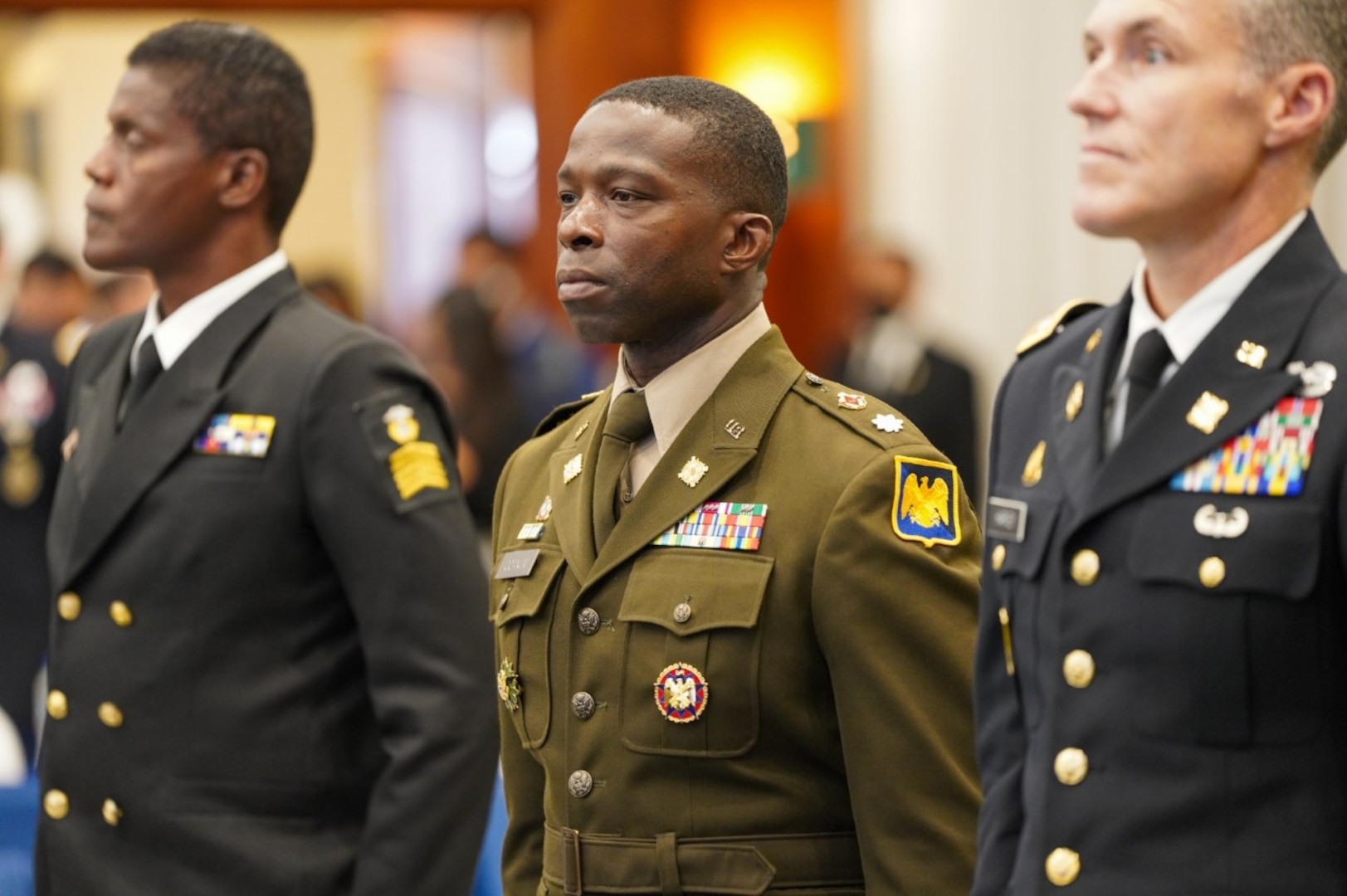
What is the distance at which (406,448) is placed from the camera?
2639mm

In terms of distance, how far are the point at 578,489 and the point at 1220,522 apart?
83 cm

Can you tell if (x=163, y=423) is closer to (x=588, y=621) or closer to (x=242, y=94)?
(x=242, y=94)

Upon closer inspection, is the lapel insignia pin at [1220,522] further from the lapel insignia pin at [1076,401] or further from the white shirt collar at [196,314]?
the white shirt collar at [196,314]

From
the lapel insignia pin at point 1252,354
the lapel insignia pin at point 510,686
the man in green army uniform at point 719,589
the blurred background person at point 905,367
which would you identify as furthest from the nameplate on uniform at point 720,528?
the blurred background person at point 905,367

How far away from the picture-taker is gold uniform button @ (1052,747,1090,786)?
179cm

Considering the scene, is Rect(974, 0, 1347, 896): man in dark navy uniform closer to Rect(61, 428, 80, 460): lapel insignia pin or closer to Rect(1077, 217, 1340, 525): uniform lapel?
Rect(1077, 217, 1340, 525): uniform lapel

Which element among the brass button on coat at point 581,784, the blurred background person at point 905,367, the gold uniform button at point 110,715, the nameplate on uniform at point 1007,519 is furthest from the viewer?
the blurred background person at point 905,367

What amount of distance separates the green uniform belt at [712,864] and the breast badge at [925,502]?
1.10 ft

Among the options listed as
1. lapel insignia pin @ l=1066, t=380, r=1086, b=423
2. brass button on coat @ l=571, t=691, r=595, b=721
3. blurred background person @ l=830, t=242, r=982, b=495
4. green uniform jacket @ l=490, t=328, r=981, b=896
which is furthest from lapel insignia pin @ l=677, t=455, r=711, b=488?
blurred background person @ l=830, t=242, r=982, b=495

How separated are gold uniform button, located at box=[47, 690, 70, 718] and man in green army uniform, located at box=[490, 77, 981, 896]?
2.17ft

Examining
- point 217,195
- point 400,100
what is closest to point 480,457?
point 217,195

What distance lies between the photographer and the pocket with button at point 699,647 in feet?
7.00

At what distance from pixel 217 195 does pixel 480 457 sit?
4281mm

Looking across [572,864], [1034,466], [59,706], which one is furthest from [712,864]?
[59,706]
